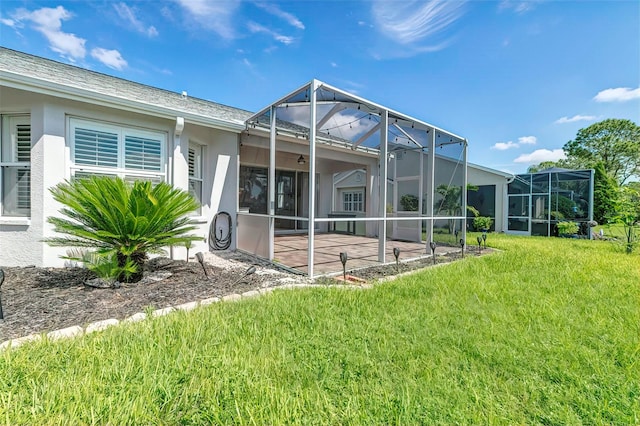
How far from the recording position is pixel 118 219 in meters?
3.85

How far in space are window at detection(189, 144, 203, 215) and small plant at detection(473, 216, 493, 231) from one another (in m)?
14.2

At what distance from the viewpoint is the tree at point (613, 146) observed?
26.1m

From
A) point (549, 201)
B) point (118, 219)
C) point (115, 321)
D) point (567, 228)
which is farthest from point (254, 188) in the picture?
point (549, 201)

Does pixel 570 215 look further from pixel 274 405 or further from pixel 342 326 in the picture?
pixel 274 405

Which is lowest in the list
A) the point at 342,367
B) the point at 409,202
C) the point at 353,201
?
the point at 342,367

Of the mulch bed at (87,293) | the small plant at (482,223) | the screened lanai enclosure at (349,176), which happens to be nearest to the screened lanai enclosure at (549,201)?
the small plant at (482,223)

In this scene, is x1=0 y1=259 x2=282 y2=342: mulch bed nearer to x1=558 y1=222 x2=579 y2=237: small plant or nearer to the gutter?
the gutter

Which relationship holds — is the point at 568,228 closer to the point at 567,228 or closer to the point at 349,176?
the point at 567,228

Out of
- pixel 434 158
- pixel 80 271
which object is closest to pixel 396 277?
pixel 434 158

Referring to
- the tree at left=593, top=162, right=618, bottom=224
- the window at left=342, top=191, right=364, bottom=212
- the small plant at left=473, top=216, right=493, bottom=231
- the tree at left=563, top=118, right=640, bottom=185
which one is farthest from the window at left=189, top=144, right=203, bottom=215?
the tree at left=563, top=118, right=640, bottom=185

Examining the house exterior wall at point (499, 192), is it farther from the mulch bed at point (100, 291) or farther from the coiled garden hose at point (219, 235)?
the coiled garden hose at point (219, 235)

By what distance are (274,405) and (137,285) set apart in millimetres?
3400

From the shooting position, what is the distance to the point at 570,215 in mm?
13281

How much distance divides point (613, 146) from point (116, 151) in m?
39.5
